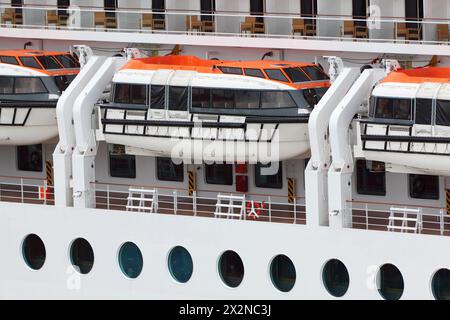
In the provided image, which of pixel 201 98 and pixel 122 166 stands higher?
pixel 201 98

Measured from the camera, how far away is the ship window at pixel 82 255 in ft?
112

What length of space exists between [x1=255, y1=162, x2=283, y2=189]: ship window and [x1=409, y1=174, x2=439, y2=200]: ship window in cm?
256

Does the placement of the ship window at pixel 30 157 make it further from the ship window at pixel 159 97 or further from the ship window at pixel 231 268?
the ship window at pixel 231 268

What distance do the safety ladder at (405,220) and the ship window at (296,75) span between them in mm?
2744

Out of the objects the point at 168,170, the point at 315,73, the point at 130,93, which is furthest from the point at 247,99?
the point at 168,170

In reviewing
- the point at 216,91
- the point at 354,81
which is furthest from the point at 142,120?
the point at 354,81

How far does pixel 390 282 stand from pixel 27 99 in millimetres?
8093

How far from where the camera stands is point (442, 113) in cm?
3031

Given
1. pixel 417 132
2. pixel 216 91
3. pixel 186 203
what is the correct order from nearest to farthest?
pixel 417 132 < pixel 216 91 < pixel 186 203

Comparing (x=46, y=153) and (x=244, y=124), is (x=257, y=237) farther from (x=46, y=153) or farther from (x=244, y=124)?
(x=46, y=153)

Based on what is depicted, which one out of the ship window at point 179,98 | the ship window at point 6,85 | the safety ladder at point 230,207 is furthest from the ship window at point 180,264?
the ship window at point 6,85

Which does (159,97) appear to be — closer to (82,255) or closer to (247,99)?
(247,99)

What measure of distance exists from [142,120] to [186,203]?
85.5 inches

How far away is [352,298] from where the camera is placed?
3105 centimetres
